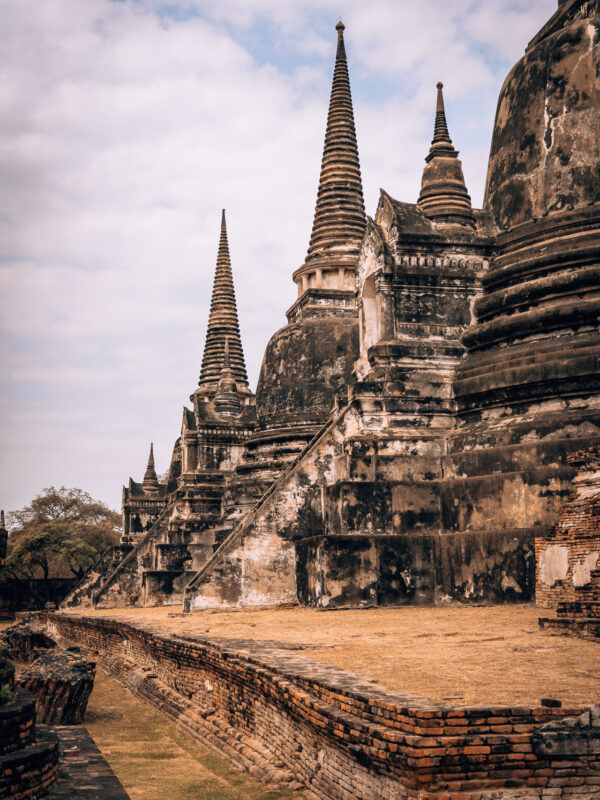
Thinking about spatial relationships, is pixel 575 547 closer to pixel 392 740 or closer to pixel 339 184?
pixel 392 740

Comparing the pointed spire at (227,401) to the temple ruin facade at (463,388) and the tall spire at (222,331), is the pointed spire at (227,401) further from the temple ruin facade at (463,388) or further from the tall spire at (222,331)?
the temple ruin facade at (463,388)

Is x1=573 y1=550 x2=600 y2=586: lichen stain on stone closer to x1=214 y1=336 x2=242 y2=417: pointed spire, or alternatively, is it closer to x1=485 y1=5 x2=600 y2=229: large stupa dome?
x1=485 y1=5 x2=600 y2=229: large stupa dome

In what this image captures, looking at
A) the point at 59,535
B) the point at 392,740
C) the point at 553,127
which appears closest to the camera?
the point at 392,740

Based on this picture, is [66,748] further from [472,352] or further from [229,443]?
[229,443]

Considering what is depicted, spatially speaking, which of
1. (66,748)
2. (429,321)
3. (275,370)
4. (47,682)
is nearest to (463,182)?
(429,321)

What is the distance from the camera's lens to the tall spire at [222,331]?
37938mm

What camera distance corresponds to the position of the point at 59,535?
37469 mm

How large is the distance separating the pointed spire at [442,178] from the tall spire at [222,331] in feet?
65.1

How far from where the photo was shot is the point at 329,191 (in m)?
25.9

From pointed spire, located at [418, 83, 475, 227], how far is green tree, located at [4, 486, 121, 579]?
24.4 meters

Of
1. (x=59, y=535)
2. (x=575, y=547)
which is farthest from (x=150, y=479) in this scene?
(x=575, y=547)

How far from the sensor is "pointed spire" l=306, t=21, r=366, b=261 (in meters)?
25.1

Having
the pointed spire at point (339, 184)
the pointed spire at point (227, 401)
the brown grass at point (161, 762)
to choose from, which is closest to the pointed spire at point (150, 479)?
the pointed spire at point (227, 401)

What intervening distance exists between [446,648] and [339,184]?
19.8 meters
